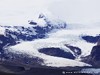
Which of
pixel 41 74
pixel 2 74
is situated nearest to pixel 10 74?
pixel 2 74

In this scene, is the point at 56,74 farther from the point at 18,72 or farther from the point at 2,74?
the point at 2,74

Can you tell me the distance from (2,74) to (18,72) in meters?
5.04

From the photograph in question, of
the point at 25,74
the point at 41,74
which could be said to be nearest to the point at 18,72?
the point at 25,74

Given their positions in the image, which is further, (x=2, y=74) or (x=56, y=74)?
(x=56, y=74)

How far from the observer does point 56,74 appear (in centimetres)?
7631

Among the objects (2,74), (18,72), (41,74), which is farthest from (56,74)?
(2,74)

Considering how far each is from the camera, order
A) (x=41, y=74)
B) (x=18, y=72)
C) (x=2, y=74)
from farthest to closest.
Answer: (x=41, y=74)
(x=18, y=72)
(x=2, y=74)

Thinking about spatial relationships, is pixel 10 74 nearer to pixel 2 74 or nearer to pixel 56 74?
pixel 2 74

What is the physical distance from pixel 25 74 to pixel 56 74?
7057mm

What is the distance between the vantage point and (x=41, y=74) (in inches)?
2972

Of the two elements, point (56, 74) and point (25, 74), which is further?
point (56, 74)

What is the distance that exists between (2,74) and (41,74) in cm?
1278

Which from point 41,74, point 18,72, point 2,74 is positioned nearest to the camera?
point 2,74

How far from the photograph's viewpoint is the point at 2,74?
209ft
